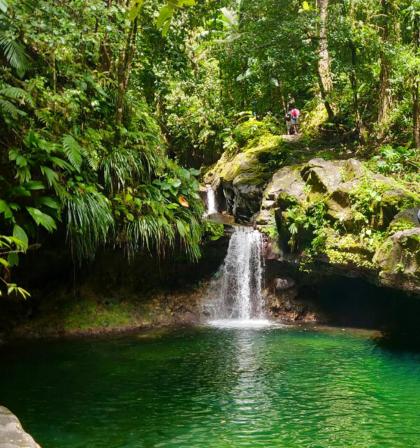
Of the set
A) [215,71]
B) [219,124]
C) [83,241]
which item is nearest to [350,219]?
[83,241]

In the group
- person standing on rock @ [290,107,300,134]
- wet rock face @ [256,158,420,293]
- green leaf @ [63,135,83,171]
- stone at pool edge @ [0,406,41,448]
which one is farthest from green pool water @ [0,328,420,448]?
person standing on rock @ [290,107,300,134]

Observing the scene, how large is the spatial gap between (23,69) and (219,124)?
1523 centimetres

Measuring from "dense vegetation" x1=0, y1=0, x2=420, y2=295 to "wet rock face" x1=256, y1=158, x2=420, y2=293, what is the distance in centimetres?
167

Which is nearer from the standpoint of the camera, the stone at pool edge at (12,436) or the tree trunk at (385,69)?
the stone at pool edge at (12,436)

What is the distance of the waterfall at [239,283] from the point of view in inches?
554

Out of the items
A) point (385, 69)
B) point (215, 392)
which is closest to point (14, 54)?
point (215, 392)

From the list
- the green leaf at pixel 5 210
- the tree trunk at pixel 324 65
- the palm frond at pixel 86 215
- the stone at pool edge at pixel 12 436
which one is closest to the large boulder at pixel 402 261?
the palm frond at pixel 86 215

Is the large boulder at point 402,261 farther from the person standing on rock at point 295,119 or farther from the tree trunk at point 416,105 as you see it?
the person standing on rock at point 295,119

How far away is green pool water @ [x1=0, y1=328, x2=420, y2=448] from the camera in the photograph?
19.1ft

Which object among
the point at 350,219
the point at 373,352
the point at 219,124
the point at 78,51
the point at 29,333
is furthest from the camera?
the point at 219,124

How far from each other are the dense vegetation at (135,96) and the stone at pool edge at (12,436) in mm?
1176

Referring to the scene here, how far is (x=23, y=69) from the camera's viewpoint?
726 cm

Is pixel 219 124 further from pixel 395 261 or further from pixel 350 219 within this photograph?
pixel 395 261

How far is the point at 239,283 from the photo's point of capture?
14.3 metres
